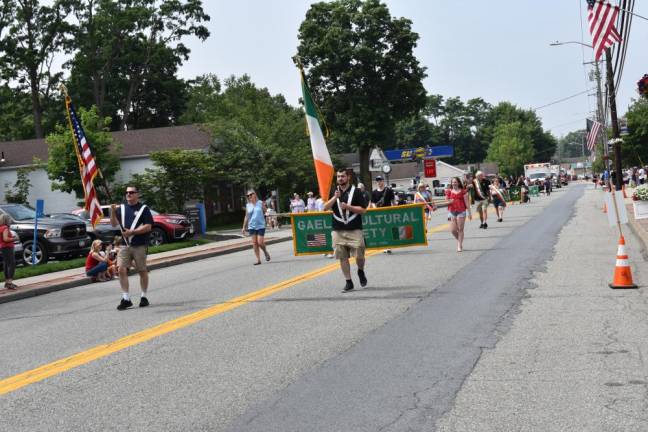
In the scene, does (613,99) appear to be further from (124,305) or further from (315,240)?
(124,305)

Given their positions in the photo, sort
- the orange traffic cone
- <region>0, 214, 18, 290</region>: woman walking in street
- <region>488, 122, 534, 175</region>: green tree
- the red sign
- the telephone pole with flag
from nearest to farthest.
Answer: the orange traffic cone, the telephone pole with flag, <region>0, 214, 18, 290</region>: woman walking in street, the red sign, <region>488, 122, 534, 175</region>: green tree

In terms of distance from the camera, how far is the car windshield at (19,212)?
76.2 feet

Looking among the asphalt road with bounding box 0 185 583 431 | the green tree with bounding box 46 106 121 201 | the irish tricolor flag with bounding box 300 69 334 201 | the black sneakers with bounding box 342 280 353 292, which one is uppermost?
the green tree with bounding box 46 106 121 201

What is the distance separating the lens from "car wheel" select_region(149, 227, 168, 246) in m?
28.4

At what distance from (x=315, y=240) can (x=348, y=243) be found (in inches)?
251

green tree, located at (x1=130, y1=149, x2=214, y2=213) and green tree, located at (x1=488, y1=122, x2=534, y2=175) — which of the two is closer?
green tree, located at (x1=130, y1=149, x2=214, y2=213)

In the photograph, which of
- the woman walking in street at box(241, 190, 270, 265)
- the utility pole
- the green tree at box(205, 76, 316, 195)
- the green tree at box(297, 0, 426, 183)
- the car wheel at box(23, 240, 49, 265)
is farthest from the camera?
the green tree at box(297, 0, 426, 183)

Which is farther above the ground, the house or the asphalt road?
the house

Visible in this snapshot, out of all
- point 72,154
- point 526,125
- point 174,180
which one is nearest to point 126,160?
point 72,154

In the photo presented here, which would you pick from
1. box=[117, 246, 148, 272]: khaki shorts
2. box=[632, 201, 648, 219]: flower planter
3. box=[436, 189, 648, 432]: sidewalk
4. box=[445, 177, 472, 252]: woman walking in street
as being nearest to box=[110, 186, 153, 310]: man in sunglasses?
box=[117, 246, 148, 272]: khaki shorts

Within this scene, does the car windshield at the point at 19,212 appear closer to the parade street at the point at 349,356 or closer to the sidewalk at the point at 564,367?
the parade street at the point at 349,356

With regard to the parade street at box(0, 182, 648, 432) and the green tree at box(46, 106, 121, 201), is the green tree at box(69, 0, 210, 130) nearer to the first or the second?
the green tree at box(46, 106, 121, 201)

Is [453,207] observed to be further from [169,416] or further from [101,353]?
[169,416]

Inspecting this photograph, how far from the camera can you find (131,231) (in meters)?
11.1
